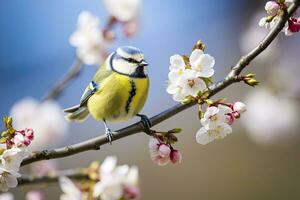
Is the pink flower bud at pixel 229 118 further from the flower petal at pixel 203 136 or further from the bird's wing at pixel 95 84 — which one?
the bird's wing at pixel 95 84

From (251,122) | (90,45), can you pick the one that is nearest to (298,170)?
(251,122)

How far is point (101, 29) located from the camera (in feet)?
4.35

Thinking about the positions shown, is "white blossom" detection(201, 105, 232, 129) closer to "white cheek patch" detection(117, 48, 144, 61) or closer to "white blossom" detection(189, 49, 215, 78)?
"white blossom" detection(189, 49, 215, 78)

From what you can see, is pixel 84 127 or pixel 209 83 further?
pixel 84 127

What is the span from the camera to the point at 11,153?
70 cm

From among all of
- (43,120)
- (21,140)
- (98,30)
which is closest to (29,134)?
(21,140)

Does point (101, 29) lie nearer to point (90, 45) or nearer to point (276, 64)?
point (90, 45)

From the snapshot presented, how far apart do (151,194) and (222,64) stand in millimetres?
984

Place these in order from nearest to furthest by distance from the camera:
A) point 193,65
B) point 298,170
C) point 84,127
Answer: point 193,65 < point 84,127 < point 298,170

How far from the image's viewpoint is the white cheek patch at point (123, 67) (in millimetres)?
911

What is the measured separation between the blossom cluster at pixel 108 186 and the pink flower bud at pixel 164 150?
15cm

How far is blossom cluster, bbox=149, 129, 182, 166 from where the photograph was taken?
77 centimetres

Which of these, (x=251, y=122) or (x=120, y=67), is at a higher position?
(x=251, y=122)

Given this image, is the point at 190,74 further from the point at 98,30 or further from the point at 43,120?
the point at 43,120
